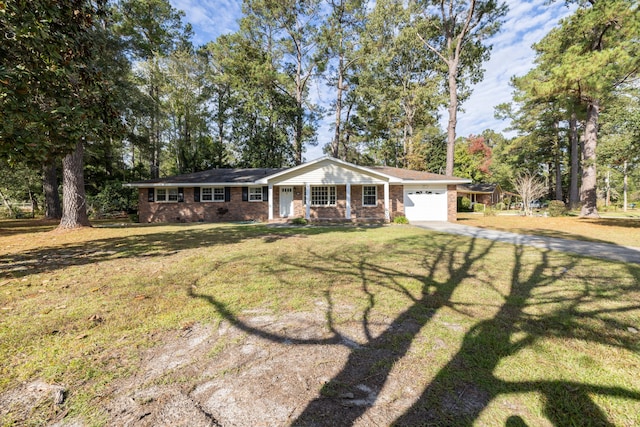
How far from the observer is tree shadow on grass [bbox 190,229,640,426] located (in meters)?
1.79

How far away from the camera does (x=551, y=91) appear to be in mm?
→ 14000

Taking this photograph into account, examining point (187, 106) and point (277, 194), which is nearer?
point (277, 194)

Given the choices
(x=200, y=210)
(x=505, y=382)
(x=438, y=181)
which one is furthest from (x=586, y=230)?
(x=200, y=210)

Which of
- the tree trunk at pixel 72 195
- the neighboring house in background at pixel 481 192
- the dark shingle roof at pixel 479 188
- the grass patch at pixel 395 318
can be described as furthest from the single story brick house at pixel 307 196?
the dark shingle roof at pixel 479 188

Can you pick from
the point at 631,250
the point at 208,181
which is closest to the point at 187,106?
the point at 208,181

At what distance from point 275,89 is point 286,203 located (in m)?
14.0

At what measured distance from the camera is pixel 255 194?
17.7 metres

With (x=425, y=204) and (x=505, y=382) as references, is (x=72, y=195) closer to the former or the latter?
(x=505, y=382)

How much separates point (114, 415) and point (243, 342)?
42.8 inches

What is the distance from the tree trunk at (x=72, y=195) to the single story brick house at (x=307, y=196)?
17.8 feet

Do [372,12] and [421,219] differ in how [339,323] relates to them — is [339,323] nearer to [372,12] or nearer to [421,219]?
[421,219]

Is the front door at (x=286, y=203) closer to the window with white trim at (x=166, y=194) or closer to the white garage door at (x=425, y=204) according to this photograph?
the window with white trim at (x=166, y=194)

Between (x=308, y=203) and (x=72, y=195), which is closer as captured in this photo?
(x=72, y=195)

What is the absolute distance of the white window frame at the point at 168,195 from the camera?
688 inches
